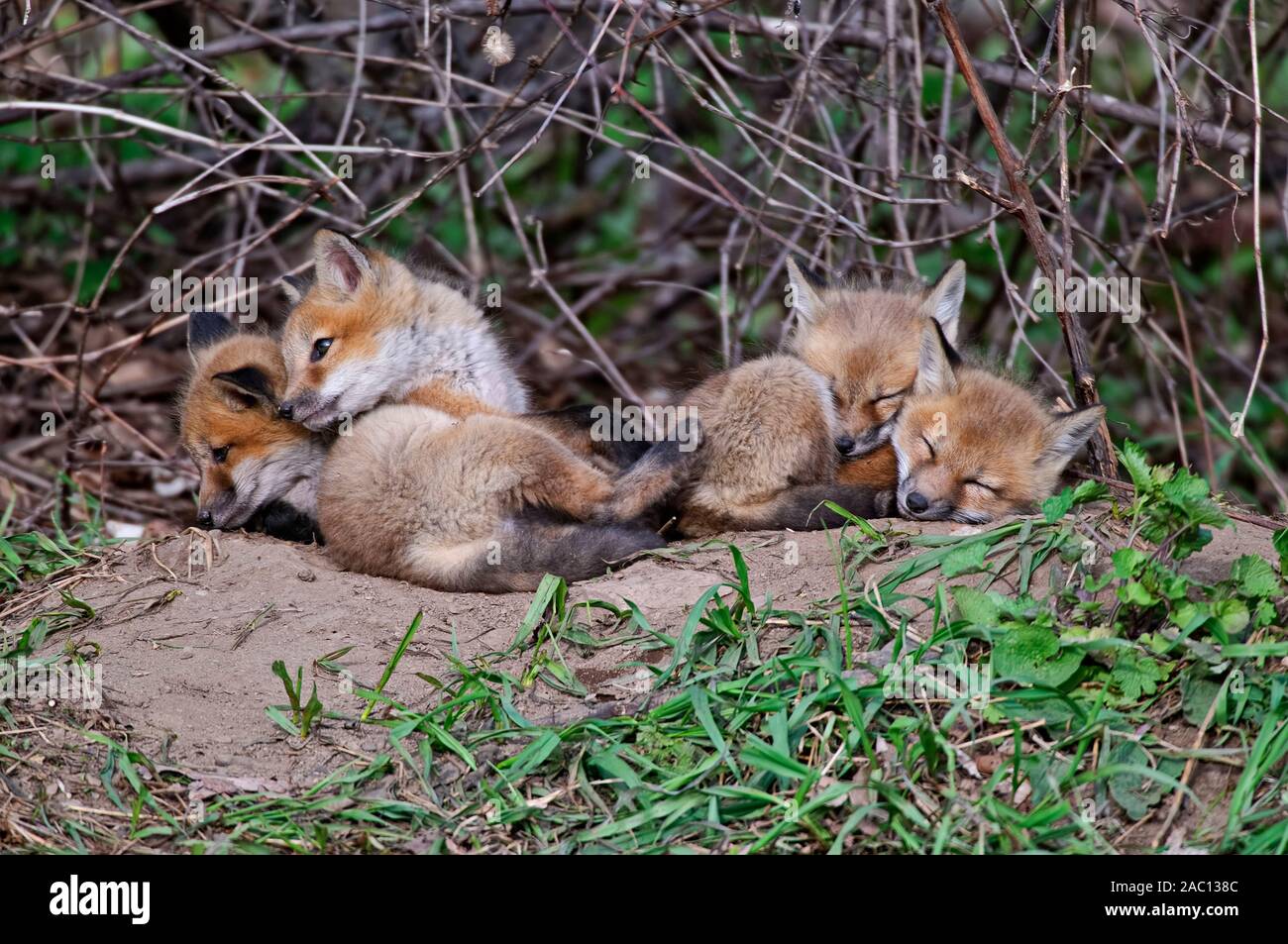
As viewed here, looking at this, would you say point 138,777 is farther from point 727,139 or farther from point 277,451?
point 727,139

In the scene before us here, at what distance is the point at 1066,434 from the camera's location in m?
4.57

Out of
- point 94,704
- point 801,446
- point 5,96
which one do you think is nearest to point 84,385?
point 5,96

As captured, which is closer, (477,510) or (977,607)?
(977,607)

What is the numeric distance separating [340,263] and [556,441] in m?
1.41

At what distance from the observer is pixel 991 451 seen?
464cm

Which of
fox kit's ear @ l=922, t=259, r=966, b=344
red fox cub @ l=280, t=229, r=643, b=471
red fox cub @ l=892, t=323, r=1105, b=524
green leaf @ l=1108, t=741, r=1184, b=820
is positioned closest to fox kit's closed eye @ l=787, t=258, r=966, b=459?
fox kit's ear @ l=922, t=259, r=966, b=344

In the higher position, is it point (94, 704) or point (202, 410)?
point (202, 410)

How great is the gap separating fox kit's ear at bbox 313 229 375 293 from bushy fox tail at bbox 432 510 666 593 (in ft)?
5.19

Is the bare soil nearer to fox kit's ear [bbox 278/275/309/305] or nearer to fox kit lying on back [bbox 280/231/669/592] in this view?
fox kit lying on back [bbox 280/231/669/592]

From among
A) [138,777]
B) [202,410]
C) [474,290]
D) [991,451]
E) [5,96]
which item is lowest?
[138,777]

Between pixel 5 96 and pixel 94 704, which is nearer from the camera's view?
pixel 94 704

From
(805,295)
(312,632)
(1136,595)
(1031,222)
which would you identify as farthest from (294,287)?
(1136,595)

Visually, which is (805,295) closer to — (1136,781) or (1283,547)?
(1283,547)

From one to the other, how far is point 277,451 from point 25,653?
4.64 ft
